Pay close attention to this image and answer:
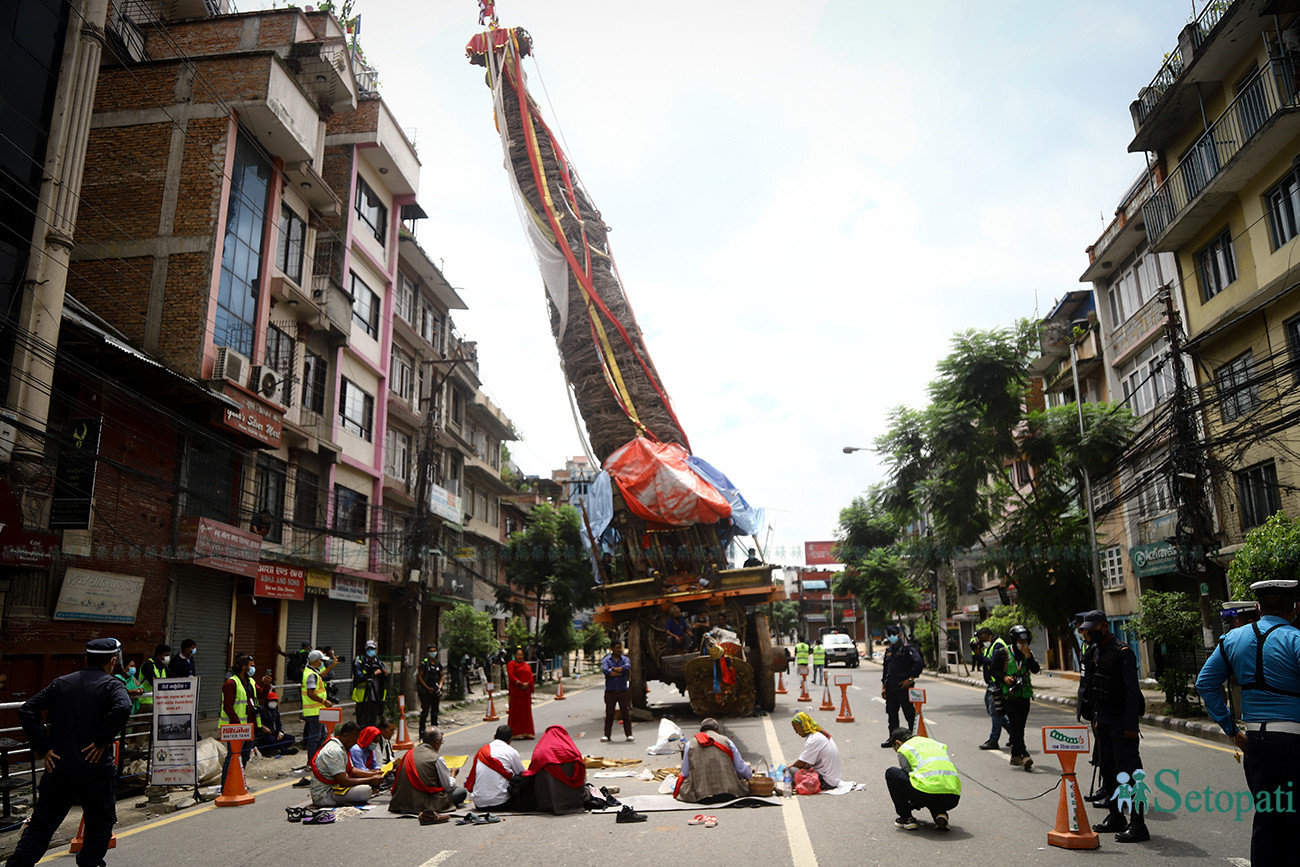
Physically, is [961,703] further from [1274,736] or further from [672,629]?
[1274,736]

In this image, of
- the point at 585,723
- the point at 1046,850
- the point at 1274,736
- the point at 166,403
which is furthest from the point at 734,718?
the point at 166,403

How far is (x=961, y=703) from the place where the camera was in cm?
1992

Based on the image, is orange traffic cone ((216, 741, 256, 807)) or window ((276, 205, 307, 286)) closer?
orange traffic cone ((216, 741, 256, 807))

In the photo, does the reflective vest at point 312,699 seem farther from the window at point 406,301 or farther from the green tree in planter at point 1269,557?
the window at point 406,301

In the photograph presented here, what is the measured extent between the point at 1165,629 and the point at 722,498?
8.21m

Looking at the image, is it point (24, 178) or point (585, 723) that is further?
point (585, 723)

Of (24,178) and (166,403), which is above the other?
(24,178)

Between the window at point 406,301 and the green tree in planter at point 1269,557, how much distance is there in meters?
24.7

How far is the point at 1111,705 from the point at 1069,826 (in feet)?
4.00

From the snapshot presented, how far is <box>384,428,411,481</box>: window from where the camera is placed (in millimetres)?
28312

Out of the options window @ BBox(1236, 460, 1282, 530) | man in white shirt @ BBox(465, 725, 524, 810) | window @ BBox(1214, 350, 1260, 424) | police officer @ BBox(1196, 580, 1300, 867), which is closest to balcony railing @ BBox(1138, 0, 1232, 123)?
window @ BBox(1214, 350, 1260, 424)

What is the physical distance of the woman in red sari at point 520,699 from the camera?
1424 centimetres

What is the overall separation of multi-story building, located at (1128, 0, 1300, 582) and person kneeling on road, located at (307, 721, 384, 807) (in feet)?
45.1

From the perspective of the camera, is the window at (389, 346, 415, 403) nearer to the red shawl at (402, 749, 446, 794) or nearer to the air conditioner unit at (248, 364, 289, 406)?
the air conditioner unit at (248, 364, 289, 406)
